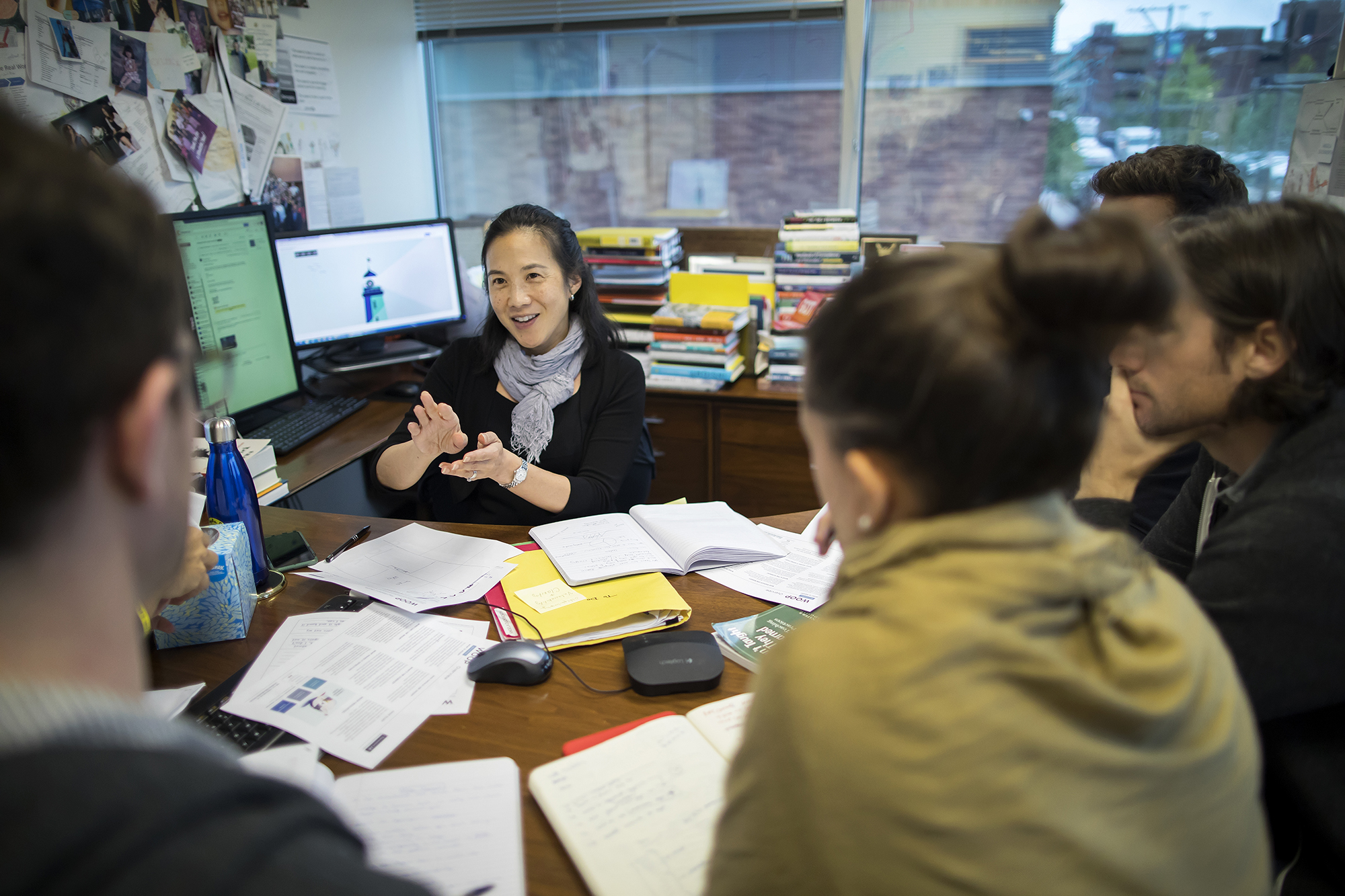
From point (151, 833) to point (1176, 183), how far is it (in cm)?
214

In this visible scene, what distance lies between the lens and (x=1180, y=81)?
3010mm

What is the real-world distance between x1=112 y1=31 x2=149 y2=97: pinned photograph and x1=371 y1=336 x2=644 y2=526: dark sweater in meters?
1.23

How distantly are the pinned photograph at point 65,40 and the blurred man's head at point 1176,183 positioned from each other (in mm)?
2624

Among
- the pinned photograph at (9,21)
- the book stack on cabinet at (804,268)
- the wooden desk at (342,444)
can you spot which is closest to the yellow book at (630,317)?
the book stack on cabinet at (804,268)

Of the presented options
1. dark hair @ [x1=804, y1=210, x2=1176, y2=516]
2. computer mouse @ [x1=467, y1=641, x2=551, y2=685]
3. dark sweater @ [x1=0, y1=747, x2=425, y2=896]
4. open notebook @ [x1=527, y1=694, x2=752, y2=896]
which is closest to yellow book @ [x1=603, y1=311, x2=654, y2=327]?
computer mouse @ [x1=467, y1=641, x2=551, y2=685]

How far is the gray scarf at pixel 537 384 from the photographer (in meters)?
1.93

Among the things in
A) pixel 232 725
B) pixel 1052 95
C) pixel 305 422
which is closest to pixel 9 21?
pixel 305 422

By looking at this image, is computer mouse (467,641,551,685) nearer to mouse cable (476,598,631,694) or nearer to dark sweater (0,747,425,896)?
mouse cable (476,598,631,694)

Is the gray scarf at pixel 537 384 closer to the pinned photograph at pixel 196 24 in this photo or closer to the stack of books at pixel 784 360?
Answer: the stack of books at pixel 784 360

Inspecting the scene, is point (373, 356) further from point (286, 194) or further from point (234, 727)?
point (234, 727)

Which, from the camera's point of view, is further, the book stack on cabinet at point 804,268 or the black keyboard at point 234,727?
the book stack on cabinet at point 804,268

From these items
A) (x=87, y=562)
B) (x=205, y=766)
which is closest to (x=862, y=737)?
(x=205, y=766)

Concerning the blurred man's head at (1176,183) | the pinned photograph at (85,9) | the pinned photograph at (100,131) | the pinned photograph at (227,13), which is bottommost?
the blurred man's head at (1176,183)

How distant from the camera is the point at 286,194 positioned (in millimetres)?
2904
